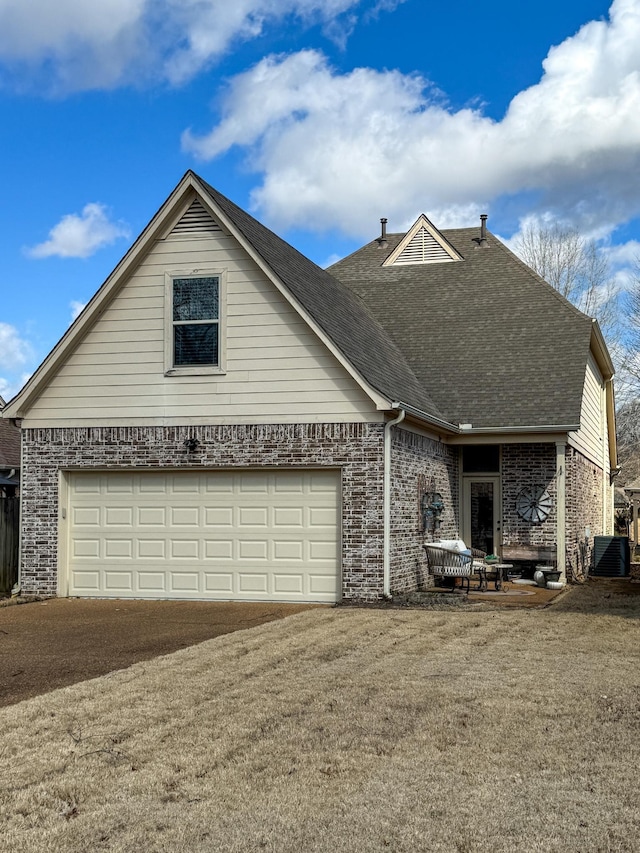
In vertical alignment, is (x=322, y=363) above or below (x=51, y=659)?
above

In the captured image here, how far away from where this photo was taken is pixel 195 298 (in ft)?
53.8

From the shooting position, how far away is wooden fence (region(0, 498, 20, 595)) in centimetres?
1756

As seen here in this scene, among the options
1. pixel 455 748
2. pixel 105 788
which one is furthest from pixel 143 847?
pixel 455 748

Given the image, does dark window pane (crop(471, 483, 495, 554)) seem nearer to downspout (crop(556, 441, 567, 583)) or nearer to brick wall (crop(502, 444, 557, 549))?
brick wall (crop(502, 444, 557, 549))

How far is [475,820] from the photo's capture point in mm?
5195

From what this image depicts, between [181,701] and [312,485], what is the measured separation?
811 centimetres

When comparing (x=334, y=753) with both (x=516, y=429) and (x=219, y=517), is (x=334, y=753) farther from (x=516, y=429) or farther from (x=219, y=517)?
(x=516, y=429)

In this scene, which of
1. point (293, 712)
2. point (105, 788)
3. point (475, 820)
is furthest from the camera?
point (293, 712)

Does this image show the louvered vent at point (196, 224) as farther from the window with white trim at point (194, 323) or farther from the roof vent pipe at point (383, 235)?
the roof vent pipe at point (383, 235)

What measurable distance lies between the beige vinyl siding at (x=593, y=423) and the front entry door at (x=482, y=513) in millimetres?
1881

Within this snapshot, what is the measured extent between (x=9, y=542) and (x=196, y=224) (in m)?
6.53

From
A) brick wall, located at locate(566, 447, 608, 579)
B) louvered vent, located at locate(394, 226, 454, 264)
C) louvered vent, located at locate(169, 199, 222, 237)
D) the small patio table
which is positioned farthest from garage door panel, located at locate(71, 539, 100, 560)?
louvered vent, located at locate(394, 226, 454, 264)

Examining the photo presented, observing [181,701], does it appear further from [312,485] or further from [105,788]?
[312,485]

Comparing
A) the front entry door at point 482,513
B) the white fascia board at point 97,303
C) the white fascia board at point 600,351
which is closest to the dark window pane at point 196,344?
the white fascia board at point 97,303
